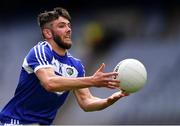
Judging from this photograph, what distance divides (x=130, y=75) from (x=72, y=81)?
72 cm

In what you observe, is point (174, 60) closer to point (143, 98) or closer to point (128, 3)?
point (143, 98)

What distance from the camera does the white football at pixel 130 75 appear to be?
7.02 m

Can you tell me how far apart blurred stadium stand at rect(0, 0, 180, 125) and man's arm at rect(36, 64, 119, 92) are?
7160mm

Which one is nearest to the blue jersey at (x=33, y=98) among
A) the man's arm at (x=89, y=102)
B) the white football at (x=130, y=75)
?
the man's arm at (x=89, y=102)

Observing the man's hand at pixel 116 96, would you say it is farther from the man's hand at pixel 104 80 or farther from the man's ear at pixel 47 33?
the man's ear at pixel 47 33

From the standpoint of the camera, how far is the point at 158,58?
1522 cm

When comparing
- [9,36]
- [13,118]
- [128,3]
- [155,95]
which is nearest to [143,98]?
[155,95]

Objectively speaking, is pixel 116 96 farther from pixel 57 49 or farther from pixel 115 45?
pixel 115 45

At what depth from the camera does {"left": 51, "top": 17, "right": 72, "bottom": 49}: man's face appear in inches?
299

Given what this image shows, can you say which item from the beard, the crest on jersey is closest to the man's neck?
the beard

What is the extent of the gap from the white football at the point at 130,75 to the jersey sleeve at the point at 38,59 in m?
0.83

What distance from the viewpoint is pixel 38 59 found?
7301mm

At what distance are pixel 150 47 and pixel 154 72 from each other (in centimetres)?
88

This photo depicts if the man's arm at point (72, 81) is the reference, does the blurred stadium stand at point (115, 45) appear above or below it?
below
